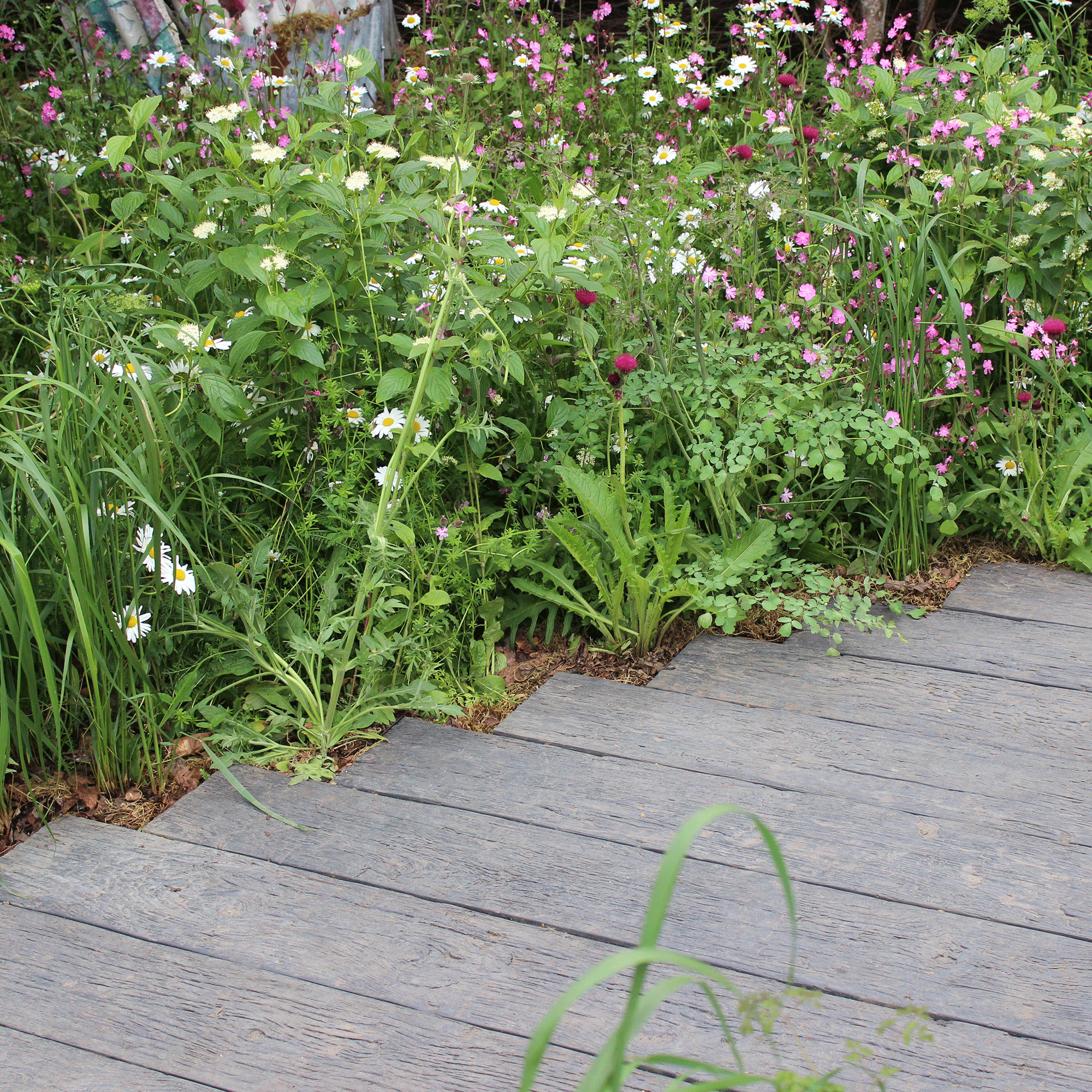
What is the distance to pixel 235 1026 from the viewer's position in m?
1.29

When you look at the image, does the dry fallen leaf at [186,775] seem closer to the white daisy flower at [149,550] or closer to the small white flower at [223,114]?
the white daisy flower at [149,550]

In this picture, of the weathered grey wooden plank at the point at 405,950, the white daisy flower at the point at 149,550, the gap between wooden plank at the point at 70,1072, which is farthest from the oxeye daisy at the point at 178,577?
the gap between wooden plank at the point at 70,1072

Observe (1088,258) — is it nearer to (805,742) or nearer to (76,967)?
(805,742)

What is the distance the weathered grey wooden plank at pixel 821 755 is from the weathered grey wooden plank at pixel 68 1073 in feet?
2.79

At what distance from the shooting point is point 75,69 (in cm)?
358

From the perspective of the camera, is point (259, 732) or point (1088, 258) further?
point (1088, 258)

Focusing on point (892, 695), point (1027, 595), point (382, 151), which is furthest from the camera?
point (1027, 595)

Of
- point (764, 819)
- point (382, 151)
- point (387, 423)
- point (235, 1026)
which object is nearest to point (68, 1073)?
point (235, 1026)

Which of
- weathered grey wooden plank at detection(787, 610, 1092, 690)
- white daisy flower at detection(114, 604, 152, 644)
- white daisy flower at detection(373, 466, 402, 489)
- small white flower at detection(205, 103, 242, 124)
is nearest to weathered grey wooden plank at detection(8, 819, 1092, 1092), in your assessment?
white daisy flower at detection(114, 604, 152, 644)

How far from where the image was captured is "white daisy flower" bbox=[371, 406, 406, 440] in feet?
6.87

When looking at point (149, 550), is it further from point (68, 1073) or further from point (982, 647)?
point (982, 647)

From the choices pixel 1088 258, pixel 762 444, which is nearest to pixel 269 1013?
pixel 762 444

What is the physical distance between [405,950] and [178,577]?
81cm

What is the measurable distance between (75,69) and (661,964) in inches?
140
